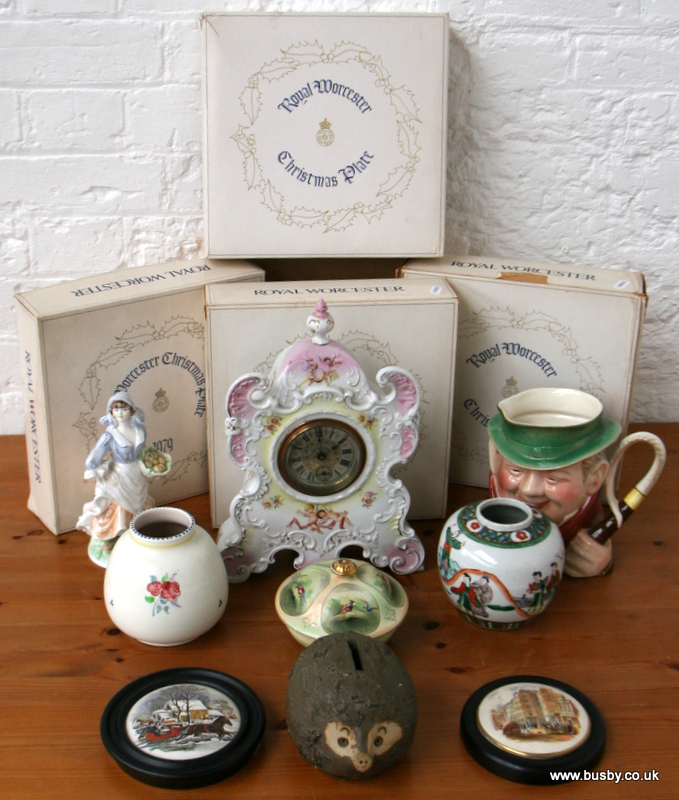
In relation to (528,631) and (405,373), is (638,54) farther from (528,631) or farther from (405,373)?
(528,631)

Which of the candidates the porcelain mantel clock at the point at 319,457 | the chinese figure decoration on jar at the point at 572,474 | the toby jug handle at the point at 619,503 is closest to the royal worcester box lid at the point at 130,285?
the porcelain mantel clock at the point at 319,457

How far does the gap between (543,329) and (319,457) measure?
1.24ft

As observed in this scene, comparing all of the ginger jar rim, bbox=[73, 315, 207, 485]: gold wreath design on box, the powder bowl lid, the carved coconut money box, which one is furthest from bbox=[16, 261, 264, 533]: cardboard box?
the carved coconut money box

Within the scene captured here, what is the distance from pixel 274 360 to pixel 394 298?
178 millimetres

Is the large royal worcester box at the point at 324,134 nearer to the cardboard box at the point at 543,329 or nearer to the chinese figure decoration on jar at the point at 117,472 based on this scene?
the cardboard box at the point at 543,329

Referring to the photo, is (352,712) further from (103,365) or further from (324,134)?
(324,134)

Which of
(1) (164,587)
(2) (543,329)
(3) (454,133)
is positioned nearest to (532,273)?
(2) (543,329)

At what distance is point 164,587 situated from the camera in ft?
3.18

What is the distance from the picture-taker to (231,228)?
1257 millimetres

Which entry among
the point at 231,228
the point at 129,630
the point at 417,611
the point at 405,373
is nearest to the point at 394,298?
the point at 405,373

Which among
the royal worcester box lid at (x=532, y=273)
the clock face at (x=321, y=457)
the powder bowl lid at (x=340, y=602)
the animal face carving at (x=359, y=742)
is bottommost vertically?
the animal face carving at (x=359, y=742)

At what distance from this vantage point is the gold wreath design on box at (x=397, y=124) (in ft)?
4.02

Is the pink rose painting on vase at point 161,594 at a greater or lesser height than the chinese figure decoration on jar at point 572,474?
lesser

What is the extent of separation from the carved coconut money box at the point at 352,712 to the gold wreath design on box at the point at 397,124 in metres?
0.65
